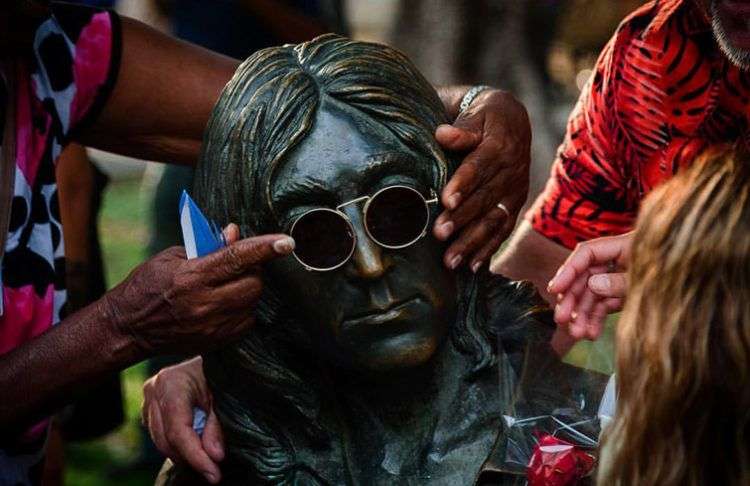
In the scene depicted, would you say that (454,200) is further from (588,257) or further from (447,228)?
(588,257)

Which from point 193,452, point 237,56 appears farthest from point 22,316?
point 237,56

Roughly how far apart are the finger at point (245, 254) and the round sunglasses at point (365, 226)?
61mm

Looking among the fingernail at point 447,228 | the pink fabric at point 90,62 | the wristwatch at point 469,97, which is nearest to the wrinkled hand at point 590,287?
the fingernail at point 447,228

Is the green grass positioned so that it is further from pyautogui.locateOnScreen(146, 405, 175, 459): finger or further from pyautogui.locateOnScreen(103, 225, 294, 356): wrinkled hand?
pyautogui.locateOnScreen(103, 225, 294, 356): wrinkled hand

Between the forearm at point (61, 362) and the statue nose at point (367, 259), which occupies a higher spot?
the statue nose at point (367, 259)

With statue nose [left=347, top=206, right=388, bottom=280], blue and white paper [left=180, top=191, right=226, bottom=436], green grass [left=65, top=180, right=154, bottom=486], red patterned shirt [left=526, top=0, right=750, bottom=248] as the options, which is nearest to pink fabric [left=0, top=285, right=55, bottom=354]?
blue and white paper [left=180, top=191, right=226, bottom=436]

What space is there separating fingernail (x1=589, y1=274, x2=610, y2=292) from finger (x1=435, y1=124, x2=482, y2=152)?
0.34m

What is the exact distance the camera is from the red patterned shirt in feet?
9.82

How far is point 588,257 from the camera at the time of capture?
2385mm

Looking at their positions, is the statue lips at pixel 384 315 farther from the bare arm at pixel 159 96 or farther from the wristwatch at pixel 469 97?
the bare arm at pixel 159 96

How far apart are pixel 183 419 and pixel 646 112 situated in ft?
4.13

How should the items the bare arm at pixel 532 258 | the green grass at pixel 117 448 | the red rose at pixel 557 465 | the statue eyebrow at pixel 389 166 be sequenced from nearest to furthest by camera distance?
the red rose at pixel 557 465 < the statue eyebrow at pixel 389 166 < the bare arm at pixel 532 258 < the green grass at pixel 117 448

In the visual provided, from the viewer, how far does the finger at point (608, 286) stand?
90.7 inches

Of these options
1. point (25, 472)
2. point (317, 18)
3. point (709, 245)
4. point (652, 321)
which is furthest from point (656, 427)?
point (317, 18)
